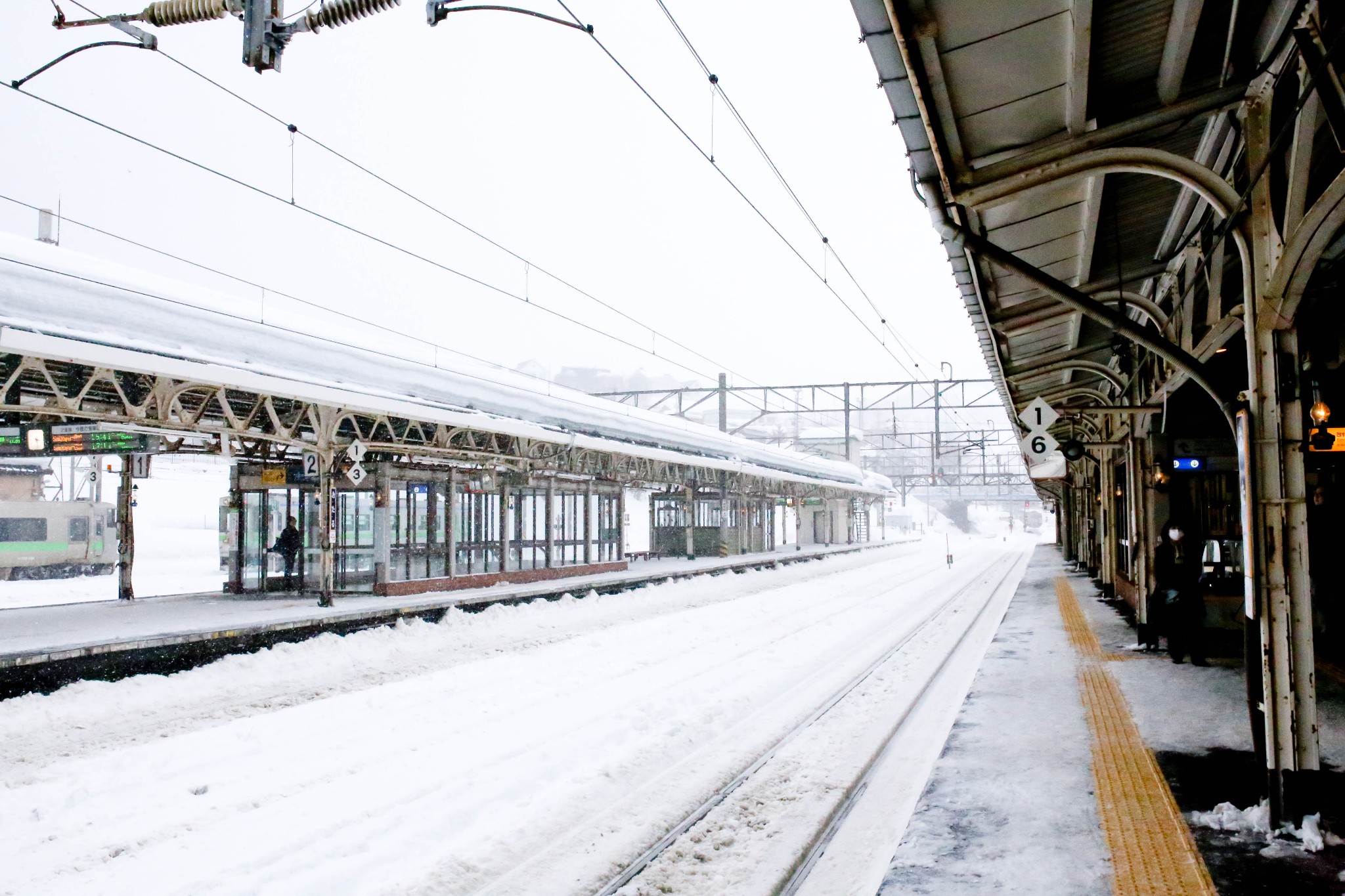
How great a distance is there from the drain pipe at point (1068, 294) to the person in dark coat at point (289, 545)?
15587 mm

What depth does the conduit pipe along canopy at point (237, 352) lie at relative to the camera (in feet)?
32.8

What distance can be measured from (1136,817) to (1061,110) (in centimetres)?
405

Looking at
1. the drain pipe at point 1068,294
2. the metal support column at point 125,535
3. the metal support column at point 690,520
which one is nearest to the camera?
the drain pipe at point 1068,294

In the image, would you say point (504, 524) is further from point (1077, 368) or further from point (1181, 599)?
point (1181, 599)

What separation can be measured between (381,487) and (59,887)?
12938 mm

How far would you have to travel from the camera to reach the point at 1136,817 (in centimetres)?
552

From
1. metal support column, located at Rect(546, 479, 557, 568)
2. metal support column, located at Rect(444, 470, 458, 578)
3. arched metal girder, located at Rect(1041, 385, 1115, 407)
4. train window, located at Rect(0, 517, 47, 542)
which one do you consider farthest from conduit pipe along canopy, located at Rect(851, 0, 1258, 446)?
train window, located at Rect(0, 517, 47, 542)

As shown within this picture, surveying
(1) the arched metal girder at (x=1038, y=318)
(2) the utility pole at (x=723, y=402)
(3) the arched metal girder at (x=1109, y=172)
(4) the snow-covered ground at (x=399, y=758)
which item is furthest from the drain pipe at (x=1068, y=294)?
(2) the utility pole at (x=723, y=402)

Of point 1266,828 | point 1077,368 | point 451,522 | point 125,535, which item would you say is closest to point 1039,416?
point 1077,368

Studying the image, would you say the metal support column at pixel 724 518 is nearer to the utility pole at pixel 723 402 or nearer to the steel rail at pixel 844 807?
the utility pole at pixel 723 402

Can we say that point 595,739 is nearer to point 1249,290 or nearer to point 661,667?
point 661,667

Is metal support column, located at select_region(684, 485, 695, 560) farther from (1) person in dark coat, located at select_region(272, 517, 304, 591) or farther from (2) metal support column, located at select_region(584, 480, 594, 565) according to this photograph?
(1) person in dark coat, located at select_region(272, 517, 304, 591)

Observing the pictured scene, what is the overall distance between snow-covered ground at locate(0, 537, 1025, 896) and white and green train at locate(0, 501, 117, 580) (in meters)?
23.1

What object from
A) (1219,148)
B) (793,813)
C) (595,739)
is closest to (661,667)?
(595,739)
